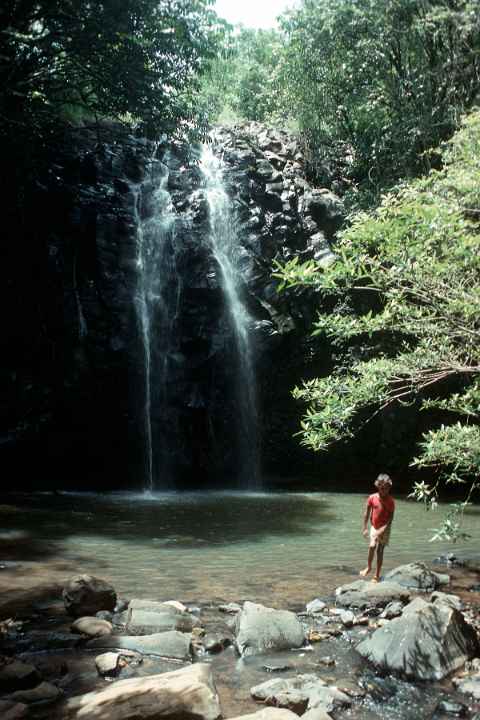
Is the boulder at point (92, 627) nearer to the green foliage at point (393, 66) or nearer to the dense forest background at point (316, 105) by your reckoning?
the dense forest background at point (316, 105)

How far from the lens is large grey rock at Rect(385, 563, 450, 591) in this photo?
7.21m

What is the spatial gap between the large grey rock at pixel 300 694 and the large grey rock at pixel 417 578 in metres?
3.23

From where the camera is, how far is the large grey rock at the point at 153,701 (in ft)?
11.5

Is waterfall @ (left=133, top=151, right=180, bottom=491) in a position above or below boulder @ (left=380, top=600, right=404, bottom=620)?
above

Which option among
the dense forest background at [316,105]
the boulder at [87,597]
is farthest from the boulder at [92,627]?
the dense forest background at [316,105]

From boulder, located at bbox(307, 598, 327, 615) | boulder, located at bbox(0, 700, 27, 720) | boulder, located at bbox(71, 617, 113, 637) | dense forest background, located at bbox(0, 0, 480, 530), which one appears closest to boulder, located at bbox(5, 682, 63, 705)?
boulder, located at bbox(0, 700, 27, 720)

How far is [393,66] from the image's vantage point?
19.2 metres

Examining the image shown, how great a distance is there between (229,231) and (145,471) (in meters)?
8.32


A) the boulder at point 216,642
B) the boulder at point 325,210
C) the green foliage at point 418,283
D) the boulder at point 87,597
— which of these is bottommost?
the boulder at point 216,642

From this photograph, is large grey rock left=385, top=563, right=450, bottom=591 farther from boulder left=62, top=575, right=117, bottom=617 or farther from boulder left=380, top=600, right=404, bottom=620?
boulder left=62, top=575, right=117, bottom=617

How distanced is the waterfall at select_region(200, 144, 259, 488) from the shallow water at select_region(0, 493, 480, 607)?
342 centimetres

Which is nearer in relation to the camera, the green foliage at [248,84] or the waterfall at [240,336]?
the waterfall at [240,336]

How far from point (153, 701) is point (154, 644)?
4.44ft

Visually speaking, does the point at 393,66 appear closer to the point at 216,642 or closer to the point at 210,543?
the point at 210,543
